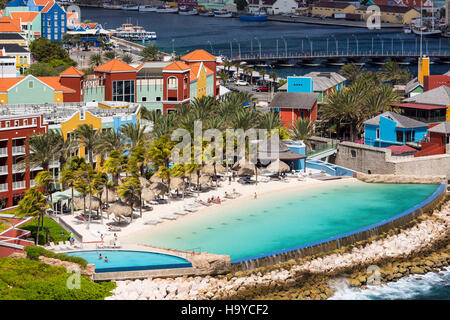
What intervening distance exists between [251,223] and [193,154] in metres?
9.36

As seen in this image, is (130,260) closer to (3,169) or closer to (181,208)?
(181,208)

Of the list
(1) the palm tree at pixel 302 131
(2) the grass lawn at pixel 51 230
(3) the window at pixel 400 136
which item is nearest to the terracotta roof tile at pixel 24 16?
(1) the palm tree at pixel 302 131

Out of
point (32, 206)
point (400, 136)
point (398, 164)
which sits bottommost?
point (398, 164)

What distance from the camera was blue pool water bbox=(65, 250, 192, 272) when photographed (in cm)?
4625

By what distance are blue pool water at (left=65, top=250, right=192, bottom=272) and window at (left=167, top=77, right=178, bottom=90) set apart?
1423 inches

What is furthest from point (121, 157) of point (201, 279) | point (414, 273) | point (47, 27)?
point (47, 27)

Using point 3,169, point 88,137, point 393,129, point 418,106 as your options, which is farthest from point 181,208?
point 418,106

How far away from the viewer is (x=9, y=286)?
43.2m

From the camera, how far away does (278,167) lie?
6738 cm

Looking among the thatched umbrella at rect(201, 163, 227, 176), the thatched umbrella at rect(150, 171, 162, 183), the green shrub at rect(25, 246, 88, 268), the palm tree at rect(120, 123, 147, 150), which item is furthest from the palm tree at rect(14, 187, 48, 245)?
the thatched umbrella at rect(201, 163, 227, 176)

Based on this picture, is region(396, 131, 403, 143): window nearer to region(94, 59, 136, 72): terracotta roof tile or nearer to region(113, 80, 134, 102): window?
region(113, 80, 134, 102): window

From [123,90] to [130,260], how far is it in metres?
37.1

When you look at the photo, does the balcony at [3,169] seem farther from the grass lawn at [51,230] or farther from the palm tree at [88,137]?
the palm tree at [88,137]

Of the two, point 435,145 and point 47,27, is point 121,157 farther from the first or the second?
point 47,27
